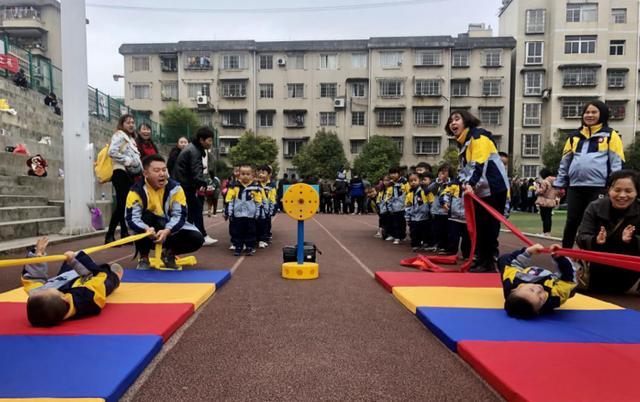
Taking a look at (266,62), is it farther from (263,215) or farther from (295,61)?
(263,215)

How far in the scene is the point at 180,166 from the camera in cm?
664

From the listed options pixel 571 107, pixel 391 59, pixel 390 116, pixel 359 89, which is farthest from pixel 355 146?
pixel 571 107

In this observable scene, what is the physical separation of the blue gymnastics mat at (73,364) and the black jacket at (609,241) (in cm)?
399

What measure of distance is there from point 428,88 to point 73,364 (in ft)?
140

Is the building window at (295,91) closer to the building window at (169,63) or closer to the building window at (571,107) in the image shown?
the building window at (169,63)

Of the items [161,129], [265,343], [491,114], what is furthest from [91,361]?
[491,114]

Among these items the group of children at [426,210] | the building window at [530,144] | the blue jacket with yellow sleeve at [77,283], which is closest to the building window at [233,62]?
the building window at [530,144]

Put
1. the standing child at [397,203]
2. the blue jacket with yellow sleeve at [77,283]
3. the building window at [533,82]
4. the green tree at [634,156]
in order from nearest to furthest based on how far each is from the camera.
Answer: the blue jacket with yellow sleeve at [77,283] → the standing child at [397,203] → the green tree at [634,156] → the building window at [533,82]

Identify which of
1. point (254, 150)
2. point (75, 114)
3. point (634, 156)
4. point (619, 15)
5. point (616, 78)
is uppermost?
point (619, 15)

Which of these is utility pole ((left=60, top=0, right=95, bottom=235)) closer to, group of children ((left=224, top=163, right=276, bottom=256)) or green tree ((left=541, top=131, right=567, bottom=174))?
group of children ((left=224, top=163, right=276, bottom=256))

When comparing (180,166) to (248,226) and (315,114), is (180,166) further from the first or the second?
(315,114)

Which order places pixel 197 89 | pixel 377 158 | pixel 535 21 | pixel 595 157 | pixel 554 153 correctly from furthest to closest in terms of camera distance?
pixel 197 89 → pixel 535 21 → pixel 377 158 → pixel 554 153 → pixel 595 157

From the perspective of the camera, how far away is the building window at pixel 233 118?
142 ft

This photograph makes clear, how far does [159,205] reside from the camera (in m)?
5.06
